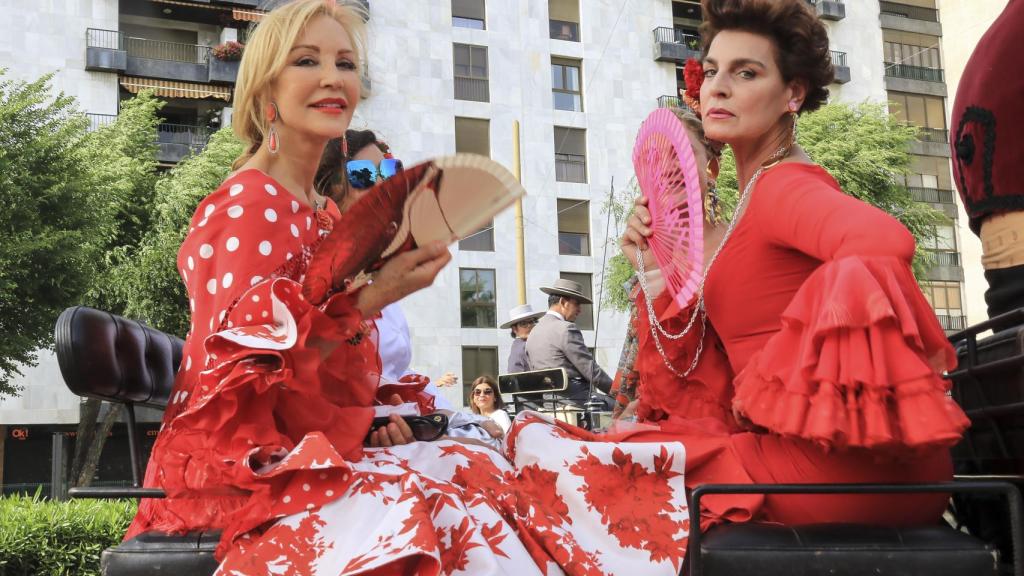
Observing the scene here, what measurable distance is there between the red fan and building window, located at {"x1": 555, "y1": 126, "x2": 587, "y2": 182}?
90.7 ft

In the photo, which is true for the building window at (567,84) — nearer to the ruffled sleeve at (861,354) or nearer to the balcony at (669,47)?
the balcony at (669,47)

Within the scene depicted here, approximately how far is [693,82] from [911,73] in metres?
35.7

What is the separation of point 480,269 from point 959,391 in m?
25.7

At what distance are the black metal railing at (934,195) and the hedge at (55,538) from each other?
102ft

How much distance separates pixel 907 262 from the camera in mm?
2020

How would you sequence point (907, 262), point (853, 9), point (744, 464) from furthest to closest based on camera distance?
point (853, 9) → point (744, 464) → point (907, 262)

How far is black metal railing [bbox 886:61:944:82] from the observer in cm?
3509

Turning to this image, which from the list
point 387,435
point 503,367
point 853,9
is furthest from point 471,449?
point 853,9

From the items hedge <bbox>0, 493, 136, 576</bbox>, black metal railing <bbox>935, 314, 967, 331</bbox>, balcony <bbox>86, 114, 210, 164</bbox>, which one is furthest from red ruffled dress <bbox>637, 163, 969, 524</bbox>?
black metal railing <bbox>935, 314, 967, 331</bbox>

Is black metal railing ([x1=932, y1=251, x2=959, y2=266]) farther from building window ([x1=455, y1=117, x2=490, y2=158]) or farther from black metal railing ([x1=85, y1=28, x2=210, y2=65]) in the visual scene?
black metal railing ([x1=85, y1=28, x2=210, y2=65])

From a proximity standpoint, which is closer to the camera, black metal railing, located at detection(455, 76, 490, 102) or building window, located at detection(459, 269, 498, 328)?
building window, located at detection(459, 269, 498, 328)

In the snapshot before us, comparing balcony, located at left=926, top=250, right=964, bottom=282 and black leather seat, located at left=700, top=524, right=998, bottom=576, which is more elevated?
balcony, located at left=926, top=250, right=964, bottom=282

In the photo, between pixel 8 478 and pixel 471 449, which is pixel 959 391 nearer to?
pixel 471 449

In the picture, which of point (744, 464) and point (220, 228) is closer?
point (744, 464)
